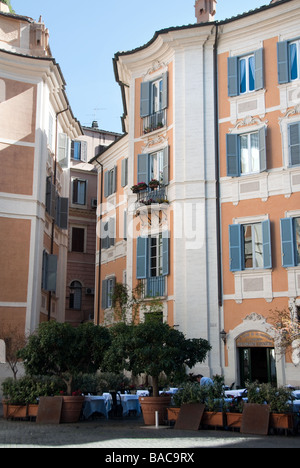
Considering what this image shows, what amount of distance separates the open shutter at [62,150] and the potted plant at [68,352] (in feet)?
51.5

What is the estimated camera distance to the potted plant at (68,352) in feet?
55.4

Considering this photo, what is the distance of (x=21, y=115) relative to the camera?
2781 centimetres

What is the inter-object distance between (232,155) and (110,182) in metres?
11.4

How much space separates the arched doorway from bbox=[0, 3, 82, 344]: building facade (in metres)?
8.91

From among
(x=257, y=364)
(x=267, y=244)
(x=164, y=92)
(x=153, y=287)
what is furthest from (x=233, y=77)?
(x=257, y=364)

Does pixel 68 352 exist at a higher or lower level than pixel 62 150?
lower

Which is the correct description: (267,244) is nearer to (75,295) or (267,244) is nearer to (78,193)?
(75,295)

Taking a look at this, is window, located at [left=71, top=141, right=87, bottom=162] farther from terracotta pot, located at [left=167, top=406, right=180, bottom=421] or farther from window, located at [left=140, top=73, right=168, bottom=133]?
terracotta pot, located at [left=167, top=406, right=180, bottom=421]

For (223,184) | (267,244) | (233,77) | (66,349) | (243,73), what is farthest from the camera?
(243,73)

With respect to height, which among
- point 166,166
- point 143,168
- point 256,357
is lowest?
point 256,357

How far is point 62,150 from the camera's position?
3206cm

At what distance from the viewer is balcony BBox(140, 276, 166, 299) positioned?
24.7 metres

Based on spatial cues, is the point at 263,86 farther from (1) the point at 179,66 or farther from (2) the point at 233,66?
(1) the point at 179,66

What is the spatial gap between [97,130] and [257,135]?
23.3 m
